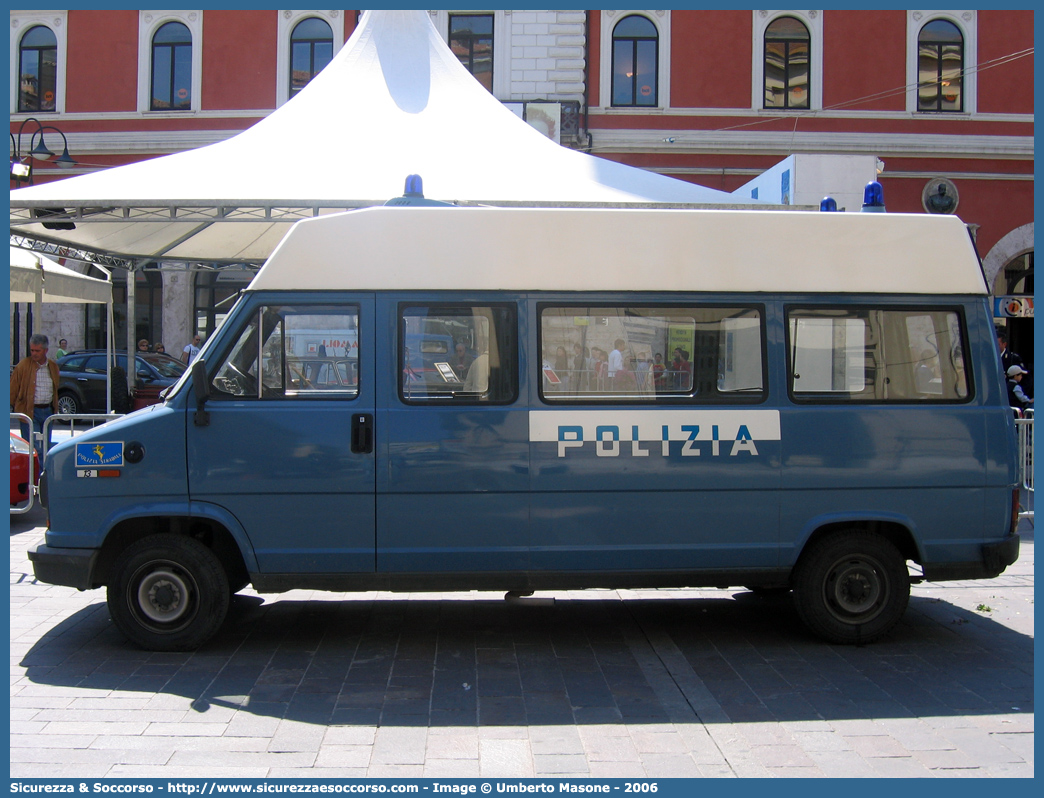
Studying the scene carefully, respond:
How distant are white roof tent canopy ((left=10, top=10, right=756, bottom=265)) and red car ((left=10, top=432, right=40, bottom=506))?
2.47 metres

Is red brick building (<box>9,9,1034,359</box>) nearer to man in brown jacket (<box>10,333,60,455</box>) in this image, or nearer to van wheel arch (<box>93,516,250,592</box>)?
man in brown jacket (<box>10,333,60,455</box>)

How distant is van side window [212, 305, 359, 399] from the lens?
5305mm

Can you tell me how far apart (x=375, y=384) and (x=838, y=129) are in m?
19.5

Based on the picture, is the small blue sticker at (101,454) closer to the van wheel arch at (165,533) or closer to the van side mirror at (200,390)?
the van wheel arch at (165,533)

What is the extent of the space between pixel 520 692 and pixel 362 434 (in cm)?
174

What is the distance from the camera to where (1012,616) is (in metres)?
6.45

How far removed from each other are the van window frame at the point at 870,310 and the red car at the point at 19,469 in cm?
753

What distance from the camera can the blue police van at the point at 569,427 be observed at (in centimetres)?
528

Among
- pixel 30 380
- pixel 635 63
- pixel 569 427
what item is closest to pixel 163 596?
pixel 569 427

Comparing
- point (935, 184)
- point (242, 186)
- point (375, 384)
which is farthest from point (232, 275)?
point (375, 384)

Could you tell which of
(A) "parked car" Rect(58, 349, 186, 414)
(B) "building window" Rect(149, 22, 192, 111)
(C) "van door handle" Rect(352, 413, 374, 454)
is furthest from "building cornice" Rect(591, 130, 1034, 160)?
(C) "van door handle" Rect(352, 413, 374, 454)

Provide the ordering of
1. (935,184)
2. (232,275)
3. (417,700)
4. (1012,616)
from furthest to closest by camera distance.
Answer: (232,275) < (935,184) < (1012,616) < (417,700)

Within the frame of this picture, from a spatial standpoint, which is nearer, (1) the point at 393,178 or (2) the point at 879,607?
(2) the point at 879,607

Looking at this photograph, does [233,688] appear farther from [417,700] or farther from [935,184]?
[935,184]
